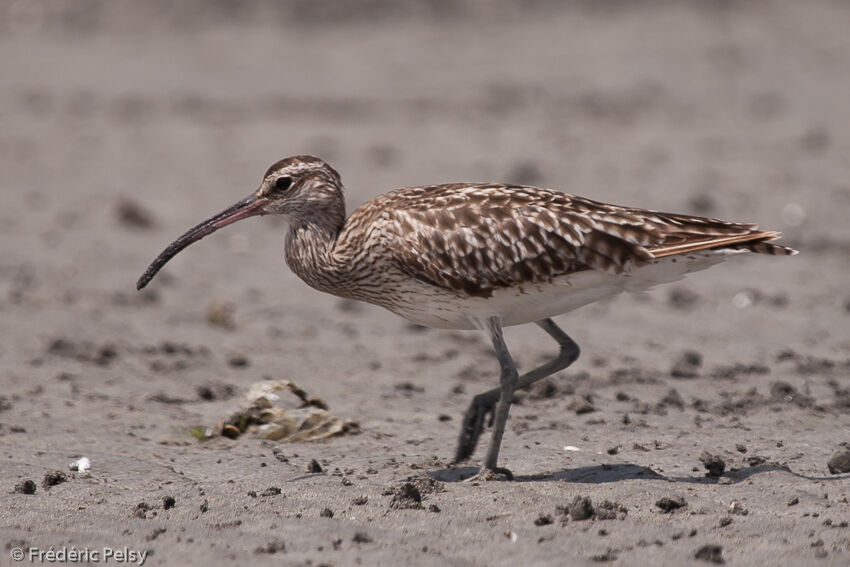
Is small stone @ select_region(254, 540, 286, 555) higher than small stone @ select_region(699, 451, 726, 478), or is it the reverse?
small stone @ select_region(699, 451, 726, 478)

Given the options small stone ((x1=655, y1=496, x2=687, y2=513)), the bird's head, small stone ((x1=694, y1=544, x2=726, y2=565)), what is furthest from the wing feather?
small stone ((x1=694, y1=544, x2=726, y2=565))

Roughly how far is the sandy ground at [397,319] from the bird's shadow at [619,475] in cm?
3

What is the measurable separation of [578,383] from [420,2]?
16461 millimetres

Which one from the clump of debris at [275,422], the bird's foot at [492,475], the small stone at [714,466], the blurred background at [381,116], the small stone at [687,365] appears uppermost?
the blurred background at [381,116]

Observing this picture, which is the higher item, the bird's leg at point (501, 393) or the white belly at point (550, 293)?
the white belly at point (550, 293)

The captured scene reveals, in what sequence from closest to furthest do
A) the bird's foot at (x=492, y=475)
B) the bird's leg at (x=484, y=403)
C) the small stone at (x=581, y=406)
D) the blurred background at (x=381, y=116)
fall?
the bird's foot at (x=492, y=475) < the bird's leg at (x=484, y=403) < the small stone at (x=581, y=406) < the blurred background at (x=381, y=116)

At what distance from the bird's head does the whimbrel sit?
0.33 metres

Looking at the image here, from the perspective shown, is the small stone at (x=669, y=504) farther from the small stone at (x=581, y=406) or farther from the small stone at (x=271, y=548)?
Result: the small stone at (x=581, y=406)

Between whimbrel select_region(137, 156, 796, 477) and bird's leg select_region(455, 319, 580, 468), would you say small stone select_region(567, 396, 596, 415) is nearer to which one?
bird's leg select_region(455, 319, 580, 468)

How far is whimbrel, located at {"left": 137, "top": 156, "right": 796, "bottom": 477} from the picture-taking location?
7.83m

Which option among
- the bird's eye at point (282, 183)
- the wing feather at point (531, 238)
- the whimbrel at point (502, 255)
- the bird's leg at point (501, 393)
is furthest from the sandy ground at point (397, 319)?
the bird's eye at point (282, 183)

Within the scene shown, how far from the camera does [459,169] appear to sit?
16.9m

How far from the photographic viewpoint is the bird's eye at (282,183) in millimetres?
8750

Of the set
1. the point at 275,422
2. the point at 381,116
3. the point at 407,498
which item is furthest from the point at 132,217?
the point at 407,498
